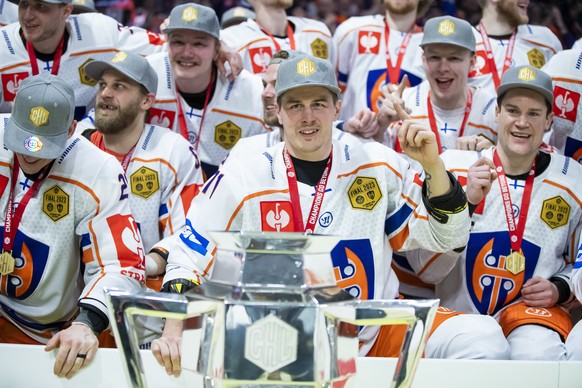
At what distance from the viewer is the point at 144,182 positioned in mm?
3857

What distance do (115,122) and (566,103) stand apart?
7.22 ft

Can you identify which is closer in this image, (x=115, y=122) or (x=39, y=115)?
(x=39, y=115)

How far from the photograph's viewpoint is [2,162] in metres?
3.04

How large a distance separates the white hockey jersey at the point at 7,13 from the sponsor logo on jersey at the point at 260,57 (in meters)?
1.39

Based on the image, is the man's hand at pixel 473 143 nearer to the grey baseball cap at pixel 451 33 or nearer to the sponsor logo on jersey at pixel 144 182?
the grey baseball cap at pixel 451 33

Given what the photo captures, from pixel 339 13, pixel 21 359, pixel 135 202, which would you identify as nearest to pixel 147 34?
pixel 135 202

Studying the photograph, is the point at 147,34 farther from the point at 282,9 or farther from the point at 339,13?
the point at 339,13

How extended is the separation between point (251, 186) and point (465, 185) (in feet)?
3.32

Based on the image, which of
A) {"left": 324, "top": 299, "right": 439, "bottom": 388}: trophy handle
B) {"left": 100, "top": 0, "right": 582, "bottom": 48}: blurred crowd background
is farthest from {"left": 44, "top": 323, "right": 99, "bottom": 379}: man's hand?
{"left": 100, "top": 0, "right": 582, "bottom": 48}: blurred crowd background

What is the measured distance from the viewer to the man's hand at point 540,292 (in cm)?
340

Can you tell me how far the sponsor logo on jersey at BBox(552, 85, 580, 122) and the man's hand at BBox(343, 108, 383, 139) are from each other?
0.96 m

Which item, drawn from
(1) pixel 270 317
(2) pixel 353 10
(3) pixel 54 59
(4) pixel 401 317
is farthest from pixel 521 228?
(2) pixel 353 10

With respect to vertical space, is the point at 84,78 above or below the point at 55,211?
above

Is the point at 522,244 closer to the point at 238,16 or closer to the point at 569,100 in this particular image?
the point at 569,100
